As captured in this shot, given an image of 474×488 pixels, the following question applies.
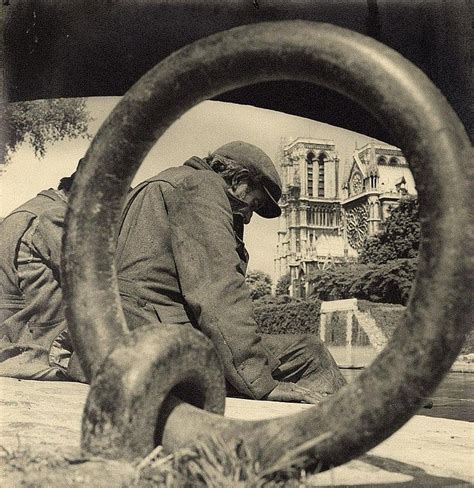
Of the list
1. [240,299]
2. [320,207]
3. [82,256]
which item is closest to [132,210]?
[240,299]

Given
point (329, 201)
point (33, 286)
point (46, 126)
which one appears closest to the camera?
point (33, 286)

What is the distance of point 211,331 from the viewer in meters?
3.40

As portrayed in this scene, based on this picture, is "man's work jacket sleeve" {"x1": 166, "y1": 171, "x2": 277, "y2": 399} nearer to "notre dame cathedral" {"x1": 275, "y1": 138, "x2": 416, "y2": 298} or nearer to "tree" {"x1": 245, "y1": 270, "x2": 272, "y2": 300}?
"tree" {"x1": 245, "y1": 270, "x2": 272, "y2": 300}

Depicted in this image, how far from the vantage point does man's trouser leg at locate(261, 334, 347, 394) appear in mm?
4223

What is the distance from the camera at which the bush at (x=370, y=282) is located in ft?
91.9

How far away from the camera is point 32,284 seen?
208 inches

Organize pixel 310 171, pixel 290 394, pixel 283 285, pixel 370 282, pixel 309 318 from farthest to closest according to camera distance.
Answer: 1. pixel 310 171
2. pixel 283 285
3. pixel 309 318
4. pixel 370 282
5. pixel 290 394

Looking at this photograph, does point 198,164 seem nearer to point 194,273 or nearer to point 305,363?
point 194,273

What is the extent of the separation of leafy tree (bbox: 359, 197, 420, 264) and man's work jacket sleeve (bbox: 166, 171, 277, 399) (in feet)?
84.8

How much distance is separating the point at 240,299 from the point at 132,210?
831mm

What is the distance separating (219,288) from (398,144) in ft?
6.37

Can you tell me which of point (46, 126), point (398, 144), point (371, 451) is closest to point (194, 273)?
point (371, 451)

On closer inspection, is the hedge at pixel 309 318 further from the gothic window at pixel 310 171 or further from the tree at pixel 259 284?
the gothic window at pixel 310 171

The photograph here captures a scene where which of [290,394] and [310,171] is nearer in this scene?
[290,394]
